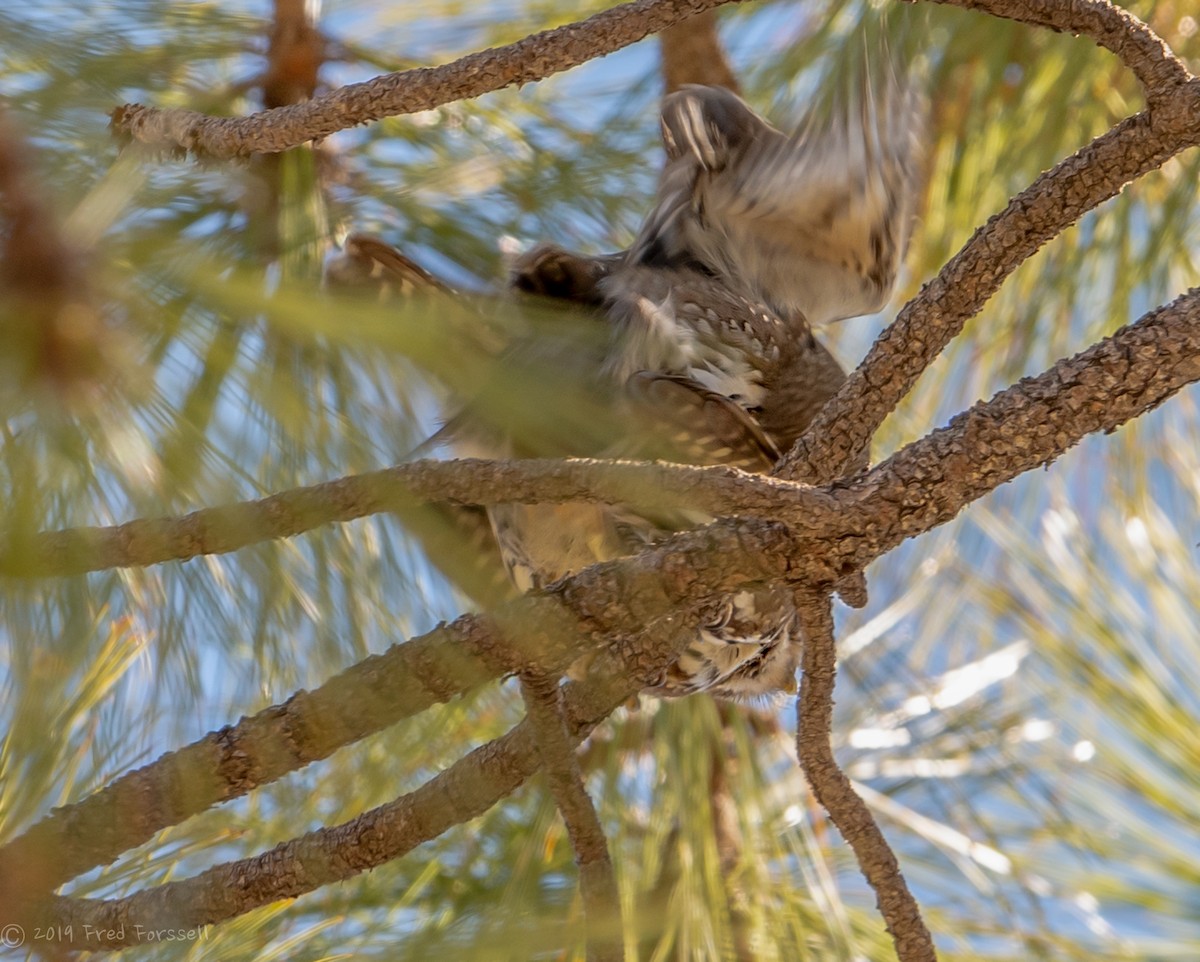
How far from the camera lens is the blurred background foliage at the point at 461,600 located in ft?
2.31

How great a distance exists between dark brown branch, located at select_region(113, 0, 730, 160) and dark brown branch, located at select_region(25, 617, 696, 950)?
35 centimetres

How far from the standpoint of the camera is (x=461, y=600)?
1063 mm

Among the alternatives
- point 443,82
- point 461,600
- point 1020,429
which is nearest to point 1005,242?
point 1020,429

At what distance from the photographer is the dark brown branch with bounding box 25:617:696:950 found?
2.96 ft

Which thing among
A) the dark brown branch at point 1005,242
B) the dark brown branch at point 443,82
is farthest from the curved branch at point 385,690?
the dark brown branch at point 443,82

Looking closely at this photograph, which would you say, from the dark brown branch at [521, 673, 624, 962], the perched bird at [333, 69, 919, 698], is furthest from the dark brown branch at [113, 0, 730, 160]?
the dark brown branch at [521, 673, 624, 962]

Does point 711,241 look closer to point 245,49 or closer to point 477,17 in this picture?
point 245,49

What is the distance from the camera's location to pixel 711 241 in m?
1.07

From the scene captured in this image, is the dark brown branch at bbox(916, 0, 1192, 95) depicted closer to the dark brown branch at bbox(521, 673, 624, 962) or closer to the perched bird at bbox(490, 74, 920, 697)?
the perched bird at bbox(490, 74, 920, 697)

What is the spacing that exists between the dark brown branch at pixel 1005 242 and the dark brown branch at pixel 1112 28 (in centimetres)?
2

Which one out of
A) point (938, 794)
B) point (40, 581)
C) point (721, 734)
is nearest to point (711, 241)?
point (40, 581)

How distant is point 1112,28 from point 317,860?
0.70 metres

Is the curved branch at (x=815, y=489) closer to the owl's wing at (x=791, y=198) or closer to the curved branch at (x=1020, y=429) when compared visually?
the curved branch at (x=1020, y=429)

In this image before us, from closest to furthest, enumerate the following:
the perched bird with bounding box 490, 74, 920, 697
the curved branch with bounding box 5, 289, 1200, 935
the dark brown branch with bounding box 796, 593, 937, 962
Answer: the curved branch with bounding box 5, 289, 1200, 935, the dark brown branch with bounding box 796, 593, 937, 962, the perched bird with bounding box 490, 74, 920, 697
